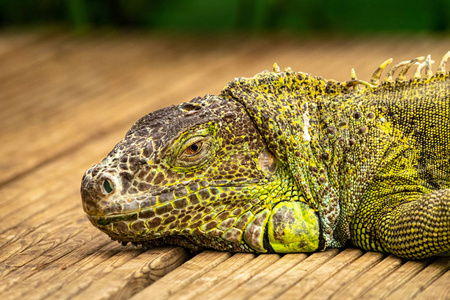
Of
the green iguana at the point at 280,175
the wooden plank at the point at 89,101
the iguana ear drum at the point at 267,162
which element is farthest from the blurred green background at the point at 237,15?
the iguana ear drum at the point at 267,162

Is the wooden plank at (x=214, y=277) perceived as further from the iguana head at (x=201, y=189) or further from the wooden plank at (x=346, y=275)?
the wooden plank at (x=346, y=275)

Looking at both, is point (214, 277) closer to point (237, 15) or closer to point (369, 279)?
point (369, 279)

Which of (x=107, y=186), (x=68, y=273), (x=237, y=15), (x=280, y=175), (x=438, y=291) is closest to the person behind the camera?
(x=438, y=291)

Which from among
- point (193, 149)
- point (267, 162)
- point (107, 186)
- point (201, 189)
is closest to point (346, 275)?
point (267, 162)

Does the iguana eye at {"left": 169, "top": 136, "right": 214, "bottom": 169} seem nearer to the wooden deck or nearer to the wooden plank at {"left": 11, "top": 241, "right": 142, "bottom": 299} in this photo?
the wooden deck

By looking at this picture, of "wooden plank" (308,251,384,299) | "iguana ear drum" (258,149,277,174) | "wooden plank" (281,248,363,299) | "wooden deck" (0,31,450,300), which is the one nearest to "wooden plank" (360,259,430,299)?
"wooden deck" (0,31,450,300)

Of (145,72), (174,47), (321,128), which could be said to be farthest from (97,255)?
(174,47)

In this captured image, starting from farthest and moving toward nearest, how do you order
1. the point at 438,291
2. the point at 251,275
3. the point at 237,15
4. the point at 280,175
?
the point at 237,15 < the point at 280,175 < the point at 251,275 < the point at 438,291
